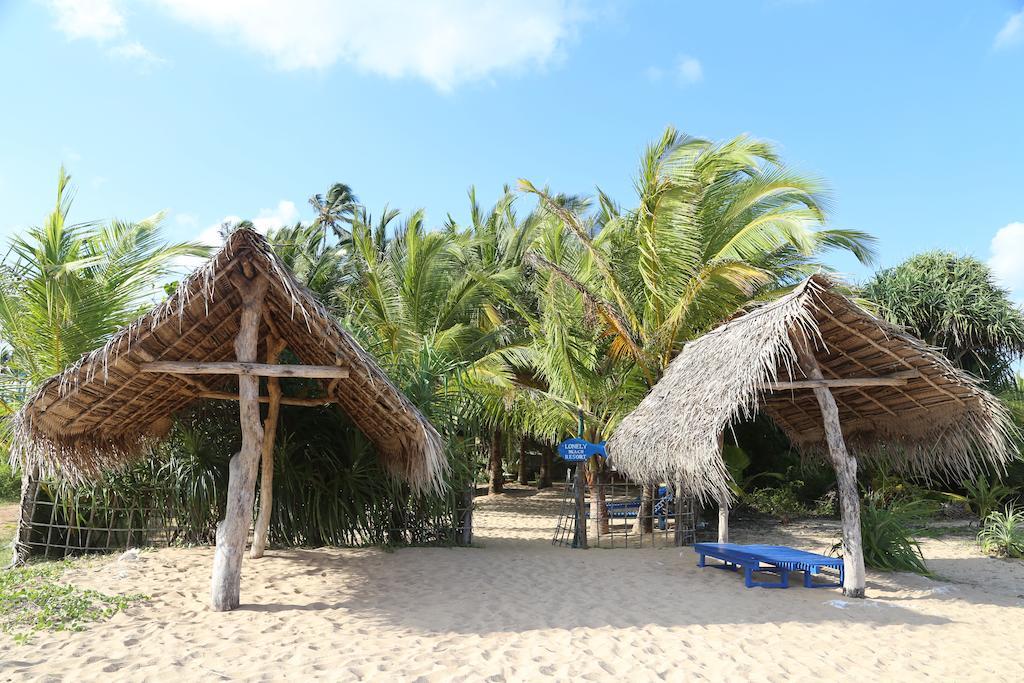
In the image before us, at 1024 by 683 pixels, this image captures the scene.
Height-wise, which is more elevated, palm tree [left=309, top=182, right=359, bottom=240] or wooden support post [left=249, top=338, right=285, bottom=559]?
palm tree [left=309, top=182, right=359, bottom=240]

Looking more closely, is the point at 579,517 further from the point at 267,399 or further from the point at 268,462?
the point at 267,399

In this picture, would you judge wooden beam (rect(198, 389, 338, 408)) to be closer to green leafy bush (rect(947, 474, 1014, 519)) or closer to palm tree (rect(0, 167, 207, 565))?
palm tree (rect(0, 167, 207, 565))

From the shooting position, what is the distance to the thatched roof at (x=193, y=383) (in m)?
5.16

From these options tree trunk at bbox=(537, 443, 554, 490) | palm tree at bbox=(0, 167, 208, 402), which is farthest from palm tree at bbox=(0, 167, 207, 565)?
tree trunk at bbox=(537, 443, 554, 490)

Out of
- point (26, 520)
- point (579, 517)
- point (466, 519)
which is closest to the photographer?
point (26, 520)

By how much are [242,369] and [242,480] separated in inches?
35.2

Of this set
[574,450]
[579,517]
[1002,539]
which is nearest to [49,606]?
[574,450]

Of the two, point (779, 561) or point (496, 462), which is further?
point (496, 462)

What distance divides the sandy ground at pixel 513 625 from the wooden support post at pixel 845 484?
0.26 metres

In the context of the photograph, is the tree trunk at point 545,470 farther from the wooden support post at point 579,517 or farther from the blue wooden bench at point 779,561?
the blue wooden bench at point 779,561

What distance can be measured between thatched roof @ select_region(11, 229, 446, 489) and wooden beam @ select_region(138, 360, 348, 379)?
0.51 ft

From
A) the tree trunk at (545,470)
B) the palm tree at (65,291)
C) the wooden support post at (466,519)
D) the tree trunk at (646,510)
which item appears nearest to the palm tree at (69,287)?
the palm tree at (65,291)

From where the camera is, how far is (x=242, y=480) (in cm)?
538

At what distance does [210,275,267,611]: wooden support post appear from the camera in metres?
5.15
